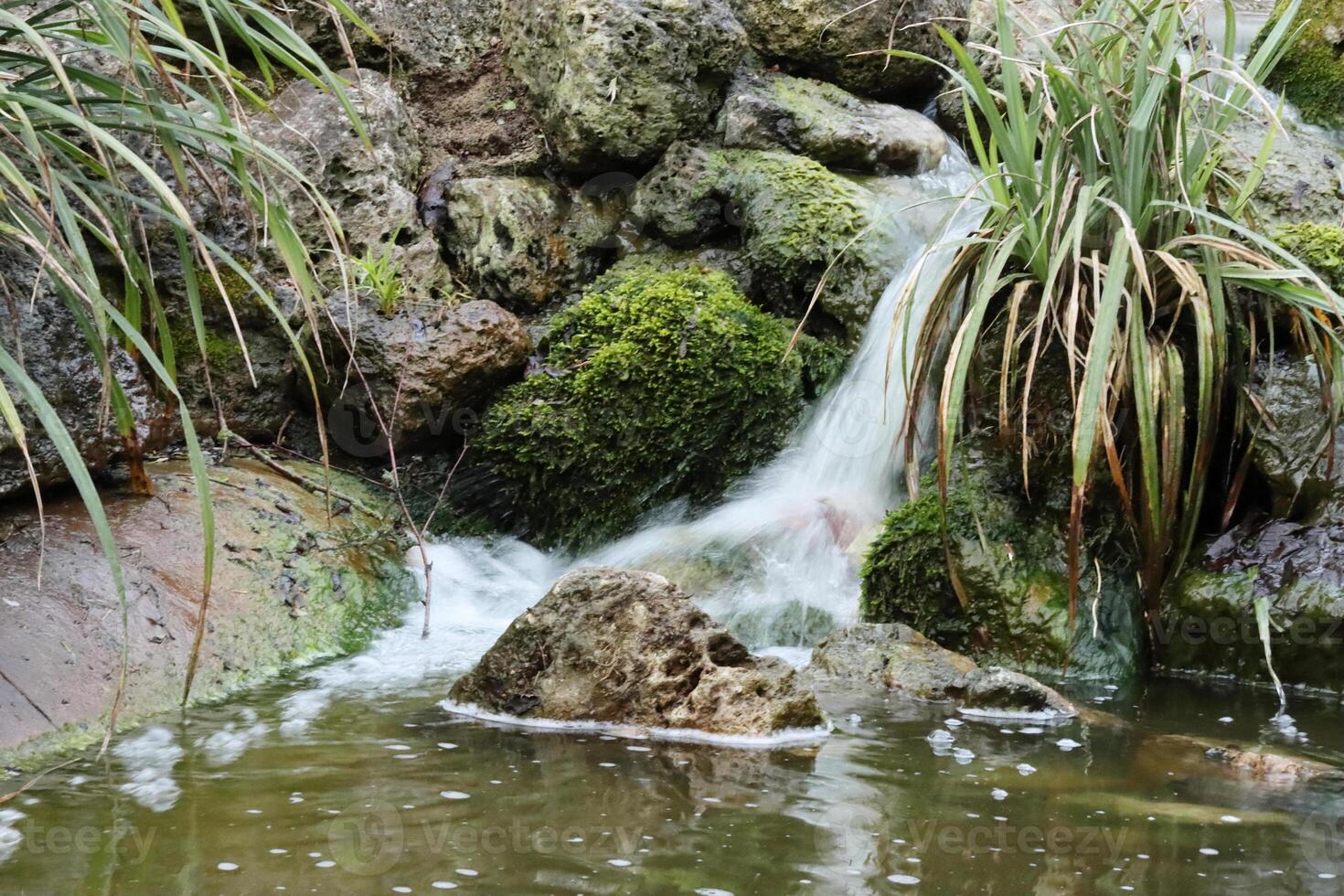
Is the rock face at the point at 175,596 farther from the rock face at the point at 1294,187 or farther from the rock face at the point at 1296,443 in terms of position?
the rock face at the point at 1294,187

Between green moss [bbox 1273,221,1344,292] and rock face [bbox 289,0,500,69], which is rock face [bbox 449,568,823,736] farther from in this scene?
rock face [bbox 289,0,500,69]

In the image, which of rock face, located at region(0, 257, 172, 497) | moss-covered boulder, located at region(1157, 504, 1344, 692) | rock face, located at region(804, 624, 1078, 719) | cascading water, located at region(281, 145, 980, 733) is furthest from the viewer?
cascading water, located at region(281, 145, 980, 733)

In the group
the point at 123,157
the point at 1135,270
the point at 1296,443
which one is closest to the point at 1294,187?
the point at 1296,443

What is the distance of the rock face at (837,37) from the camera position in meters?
6.88

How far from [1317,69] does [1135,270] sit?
386 cm

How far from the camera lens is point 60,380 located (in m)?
3.82

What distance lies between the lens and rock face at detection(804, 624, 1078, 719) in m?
3.57

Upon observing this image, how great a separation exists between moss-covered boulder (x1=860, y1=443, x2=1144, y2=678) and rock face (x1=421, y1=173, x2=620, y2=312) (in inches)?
101

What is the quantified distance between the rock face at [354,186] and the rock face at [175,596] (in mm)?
1349

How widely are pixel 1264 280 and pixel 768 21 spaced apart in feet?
12.5

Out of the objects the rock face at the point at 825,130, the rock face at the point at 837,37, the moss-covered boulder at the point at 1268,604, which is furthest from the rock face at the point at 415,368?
the moss-covered boulder at the point at 1268,604

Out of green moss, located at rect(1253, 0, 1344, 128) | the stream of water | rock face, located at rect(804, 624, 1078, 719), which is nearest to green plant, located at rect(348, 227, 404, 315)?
the stream of water

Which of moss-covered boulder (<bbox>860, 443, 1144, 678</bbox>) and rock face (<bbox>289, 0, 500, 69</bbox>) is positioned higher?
rock face (<bbox>289, 0, 500, 69</bbox>)

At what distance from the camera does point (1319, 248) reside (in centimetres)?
447
